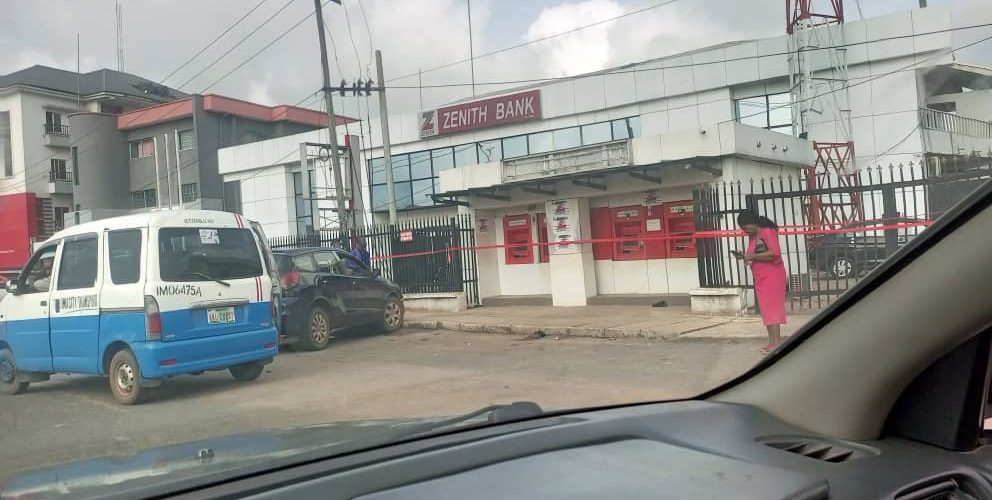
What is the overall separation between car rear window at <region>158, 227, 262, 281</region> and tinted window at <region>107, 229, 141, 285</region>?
0.15m

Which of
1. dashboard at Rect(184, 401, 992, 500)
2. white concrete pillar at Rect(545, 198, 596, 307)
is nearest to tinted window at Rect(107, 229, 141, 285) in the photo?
dashboard at Rect(184, 401, 992, 500)

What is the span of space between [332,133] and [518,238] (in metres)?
10.5

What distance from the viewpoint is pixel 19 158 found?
4270 mm

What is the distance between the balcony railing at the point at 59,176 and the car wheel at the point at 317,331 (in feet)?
11.5

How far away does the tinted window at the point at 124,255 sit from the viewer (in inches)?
200

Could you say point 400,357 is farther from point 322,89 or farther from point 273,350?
point 322,89

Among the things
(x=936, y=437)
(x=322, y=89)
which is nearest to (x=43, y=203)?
(x=322, y=89)

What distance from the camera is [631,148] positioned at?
Answer: 12.5 m

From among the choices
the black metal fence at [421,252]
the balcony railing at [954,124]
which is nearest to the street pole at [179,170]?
the black metal fence at [421,252]

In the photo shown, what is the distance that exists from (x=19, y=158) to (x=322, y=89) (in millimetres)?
1807

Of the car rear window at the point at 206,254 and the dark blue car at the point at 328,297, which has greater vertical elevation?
the car rear window at the point at 206,254

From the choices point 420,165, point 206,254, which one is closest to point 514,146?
point 420,165

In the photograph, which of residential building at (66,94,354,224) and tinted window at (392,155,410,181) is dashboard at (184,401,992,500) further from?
tinted window at (392,155,410,181)

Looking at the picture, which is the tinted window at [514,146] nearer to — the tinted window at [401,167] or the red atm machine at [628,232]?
the tinted window at [401,167]
